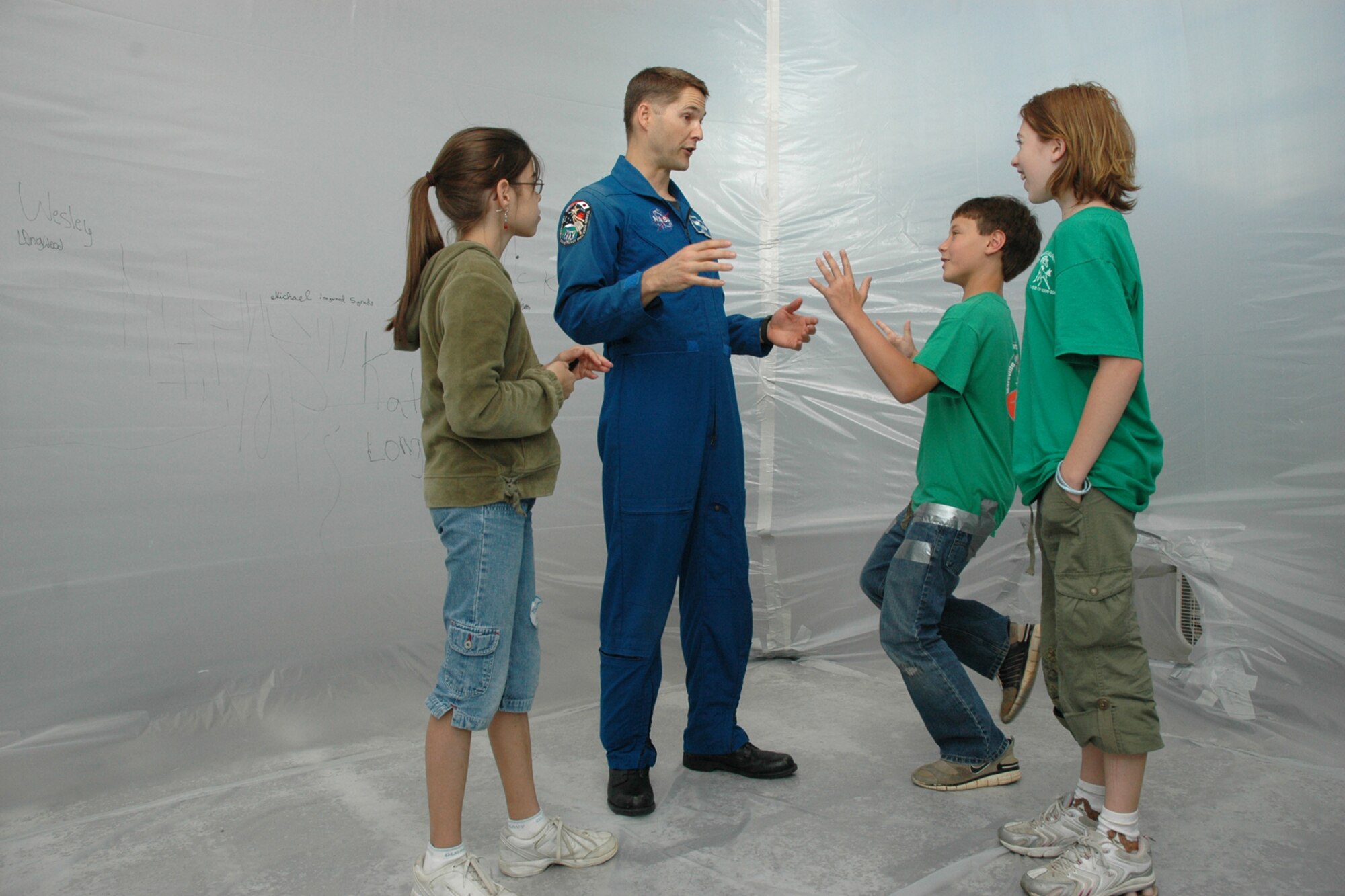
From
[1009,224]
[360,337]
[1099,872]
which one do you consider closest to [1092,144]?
[1009,224]

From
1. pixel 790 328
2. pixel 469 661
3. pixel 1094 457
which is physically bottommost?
pixel 469 661

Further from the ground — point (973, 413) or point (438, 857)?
point (973, 413)

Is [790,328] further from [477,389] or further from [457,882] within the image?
[457,882]

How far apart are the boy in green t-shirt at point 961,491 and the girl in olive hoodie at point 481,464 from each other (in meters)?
0.62

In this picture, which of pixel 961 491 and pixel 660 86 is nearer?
pixel 961 491

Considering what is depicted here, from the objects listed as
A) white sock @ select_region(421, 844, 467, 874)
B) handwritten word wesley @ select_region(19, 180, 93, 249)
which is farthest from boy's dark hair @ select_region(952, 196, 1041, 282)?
handwritten word wesley @ select_region(19, 180, 93, 249)

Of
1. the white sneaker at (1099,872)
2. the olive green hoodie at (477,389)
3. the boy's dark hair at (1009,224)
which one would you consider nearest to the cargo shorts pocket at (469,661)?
the olive green hoodie at (477,389)

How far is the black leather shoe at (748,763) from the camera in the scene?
210 centimetres

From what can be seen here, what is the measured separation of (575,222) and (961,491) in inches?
35.4

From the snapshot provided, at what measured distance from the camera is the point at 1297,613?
2.24 m

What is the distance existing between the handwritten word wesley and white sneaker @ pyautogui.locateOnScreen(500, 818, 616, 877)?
1494mm

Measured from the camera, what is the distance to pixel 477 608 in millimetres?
1502

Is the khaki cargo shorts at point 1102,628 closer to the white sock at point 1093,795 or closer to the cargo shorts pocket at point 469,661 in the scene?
the white sock at point 1093,795

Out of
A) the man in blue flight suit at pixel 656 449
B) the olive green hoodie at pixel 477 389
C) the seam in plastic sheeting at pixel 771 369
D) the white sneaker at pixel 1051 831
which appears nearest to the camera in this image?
the olive green hoodie at pixel 477 389
